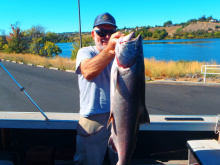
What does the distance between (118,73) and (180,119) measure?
187 cm

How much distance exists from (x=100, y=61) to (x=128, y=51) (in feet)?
1.09

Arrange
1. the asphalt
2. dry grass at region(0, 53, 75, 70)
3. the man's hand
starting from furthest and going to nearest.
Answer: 1. dry grass at region(0, 53, 75, 70)
2. the asphalt
3. the man's hand

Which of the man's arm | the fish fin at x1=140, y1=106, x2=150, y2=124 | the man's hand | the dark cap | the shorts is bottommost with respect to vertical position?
the shorts

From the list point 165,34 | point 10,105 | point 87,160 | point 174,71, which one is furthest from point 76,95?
point 165,34

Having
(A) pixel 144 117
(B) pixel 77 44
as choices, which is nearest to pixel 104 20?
(A) pixel 144 117

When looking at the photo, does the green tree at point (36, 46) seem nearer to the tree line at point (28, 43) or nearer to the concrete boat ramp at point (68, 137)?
the tree line at point (28, 43)

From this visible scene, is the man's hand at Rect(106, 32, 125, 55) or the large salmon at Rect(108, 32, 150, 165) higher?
the man's hand at Rect(106, 32, 125, 55)

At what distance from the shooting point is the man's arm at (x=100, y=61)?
1.82 m

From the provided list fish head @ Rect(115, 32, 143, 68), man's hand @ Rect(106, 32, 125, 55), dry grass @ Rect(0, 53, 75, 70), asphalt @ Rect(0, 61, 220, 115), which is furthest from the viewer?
dry grass @ Rect(0, 53, 75, 70)

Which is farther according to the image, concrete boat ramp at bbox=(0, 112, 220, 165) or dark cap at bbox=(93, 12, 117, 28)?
concrete boat ramp at bbox=(0, 112, 220, 165)

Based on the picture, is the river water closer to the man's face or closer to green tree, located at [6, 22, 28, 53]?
green tree, located at [6, 22, 28, 53]

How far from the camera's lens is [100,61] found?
6.26 feet

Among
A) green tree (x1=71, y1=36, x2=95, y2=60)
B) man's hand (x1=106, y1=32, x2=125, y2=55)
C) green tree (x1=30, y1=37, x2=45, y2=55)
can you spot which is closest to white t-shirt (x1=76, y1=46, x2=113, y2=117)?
man's hand (x1=106, y1=32, x2=125, y2=55)

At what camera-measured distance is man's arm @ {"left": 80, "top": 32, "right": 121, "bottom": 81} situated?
1.82m
